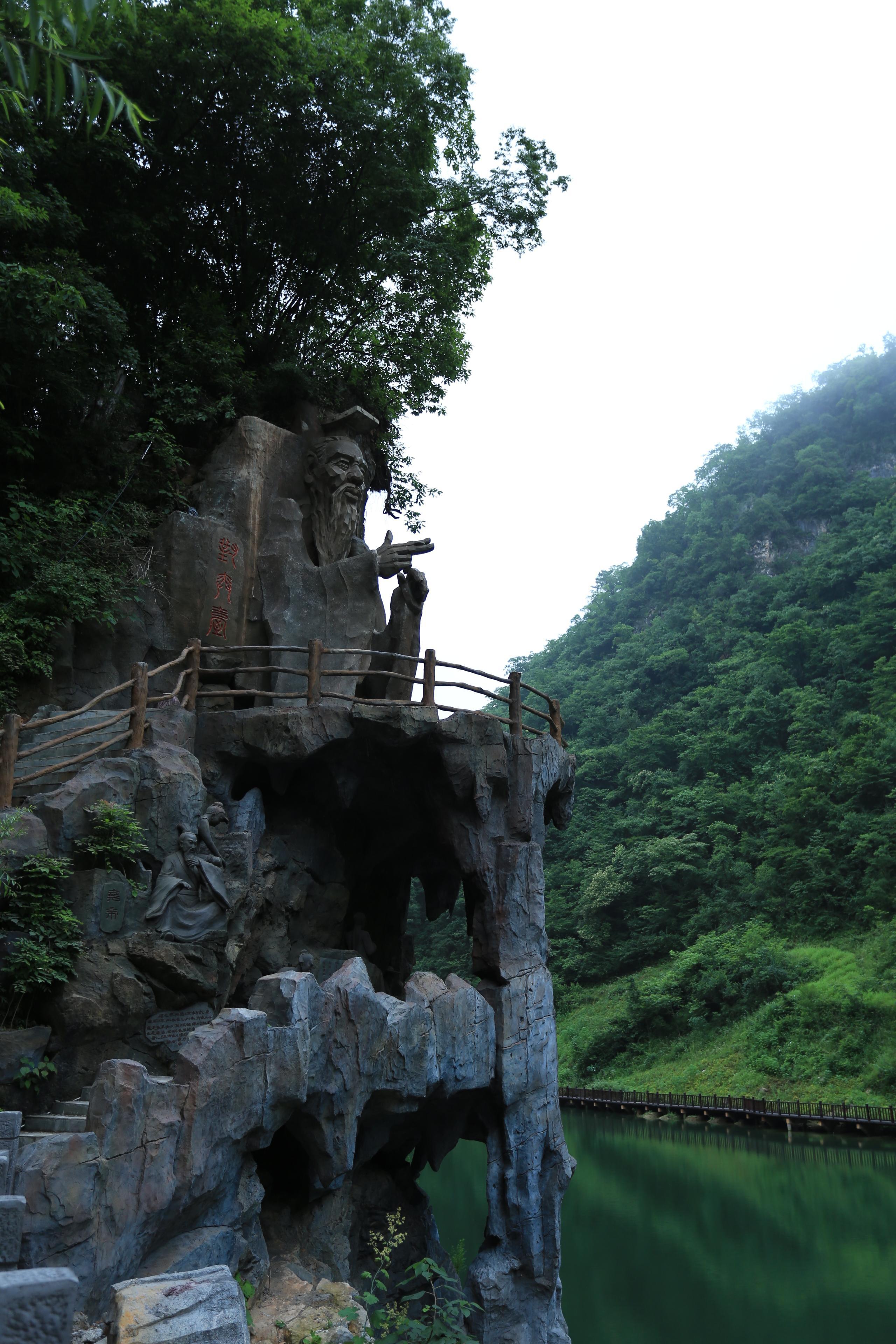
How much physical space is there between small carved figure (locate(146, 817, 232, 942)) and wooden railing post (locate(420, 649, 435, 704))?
9.27 feet

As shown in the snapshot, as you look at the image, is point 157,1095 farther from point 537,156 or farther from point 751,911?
point 751,911

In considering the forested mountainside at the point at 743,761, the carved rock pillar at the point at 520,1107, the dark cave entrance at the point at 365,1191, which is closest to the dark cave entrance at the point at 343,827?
the carved rock pillar at the point at 520,1107

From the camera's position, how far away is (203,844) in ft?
28.4

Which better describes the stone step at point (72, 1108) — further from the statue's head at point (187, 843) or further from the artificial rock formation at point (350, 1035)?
the statue's head at point (187, 843)

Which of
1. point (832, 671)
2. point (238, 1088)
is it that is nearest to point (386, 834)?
point (238, 1088)

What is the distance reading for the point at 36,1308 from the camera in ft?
7.68

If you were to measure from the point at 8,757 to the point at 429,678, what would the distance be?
4.30 m

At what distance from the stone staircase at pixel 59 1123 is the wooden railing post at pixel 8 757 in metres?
2.13

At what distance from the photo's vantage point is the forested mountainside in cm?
2895

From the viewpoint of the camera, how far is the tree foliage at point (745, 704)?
104 ft

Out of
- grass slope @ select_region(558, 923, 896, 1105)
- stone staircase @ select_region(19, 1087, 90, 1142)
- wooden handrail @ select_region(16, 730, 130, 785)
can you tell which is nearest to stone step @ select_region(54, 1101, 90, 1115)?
stone staircase @ select_region(19, 1087, 90, 1142)

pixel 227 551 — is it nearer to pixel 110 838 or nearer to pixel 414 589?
pixel 414 589

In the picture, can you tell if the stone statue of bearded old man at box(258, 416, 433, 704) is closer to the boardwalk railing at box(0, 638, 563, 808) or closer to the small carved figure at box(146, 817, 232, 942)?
Result: the boardwalk railing at box(0, 638, 563, 808)

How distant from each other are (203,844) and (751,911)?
86.2 ft
